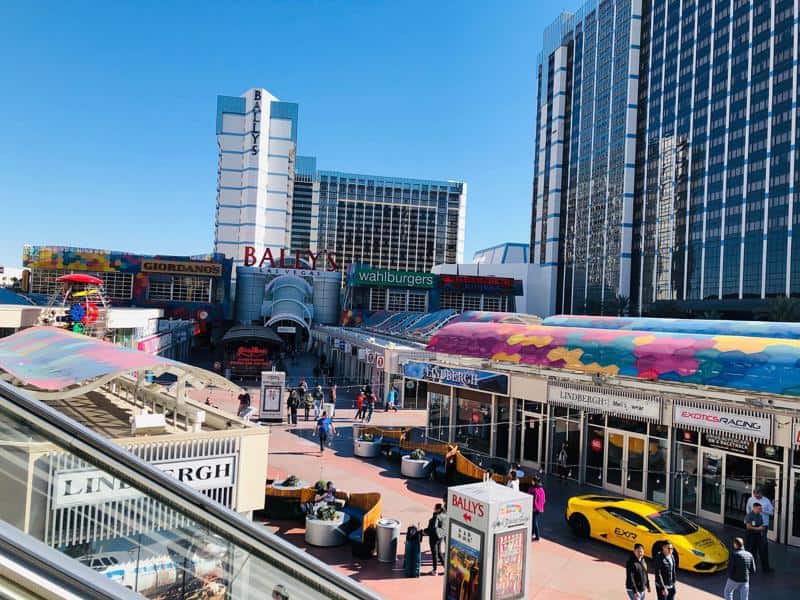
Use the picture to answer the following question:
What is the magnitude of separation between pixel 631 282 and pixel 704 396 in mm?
78171

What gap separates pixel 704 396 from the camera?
637 inches

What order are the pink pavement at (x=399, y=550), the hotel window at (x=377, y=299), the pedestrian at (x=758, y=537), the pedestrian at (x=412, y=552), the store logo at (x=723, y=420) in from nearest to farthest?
the pink pavement at (x=399, y=550), the pedestrian at (x=412, y=552), the pedestrian at (x=758, y=537), the store logo at (x=723, y=420), the hotel window at (x=377, y=299)

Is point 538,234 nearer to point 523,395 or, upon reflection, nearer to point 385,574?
point 523,395

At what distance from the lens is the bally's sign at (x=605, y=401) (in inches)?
667

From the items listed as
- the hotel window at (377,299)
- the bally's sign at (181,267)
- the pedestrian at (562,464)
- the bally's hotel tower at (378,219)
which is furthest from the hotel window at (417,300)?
the bally's hotel tower at (378,219)

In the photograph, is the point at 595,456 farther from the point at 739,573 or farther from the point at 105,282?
the point at 105,282

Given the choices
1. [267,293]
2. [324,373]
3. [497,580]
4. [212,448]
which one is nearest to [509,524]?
[497,580]

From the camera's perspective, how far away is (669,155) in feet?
282

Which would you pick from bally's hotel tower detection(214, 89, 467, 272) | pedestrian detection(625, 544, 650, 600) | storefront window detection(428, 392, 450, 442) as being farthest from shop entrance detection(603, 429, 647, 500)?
bally's hotel tower detection(214, 89, 467, 272)

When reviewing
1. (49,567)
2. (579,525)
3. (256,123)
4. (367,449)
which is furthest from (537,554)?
(256,123)

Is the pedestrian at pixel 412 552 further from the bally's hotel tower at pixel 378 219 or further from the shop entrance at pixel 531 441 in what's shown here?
the bally's hotel tower at pixel 378 219

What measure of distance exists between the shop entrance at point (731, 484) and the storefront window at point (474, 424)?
7829 millimetres

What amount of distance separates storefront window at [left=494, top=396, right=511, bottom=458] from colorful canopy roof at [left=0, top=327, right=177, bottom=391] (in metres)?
13.1

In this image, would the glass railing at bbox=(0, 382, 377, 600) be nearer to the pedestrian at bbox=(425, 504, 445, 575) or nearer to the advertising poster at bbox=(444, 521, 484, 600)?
the advertising poster at bbox=(444, 521, 484, 600)
